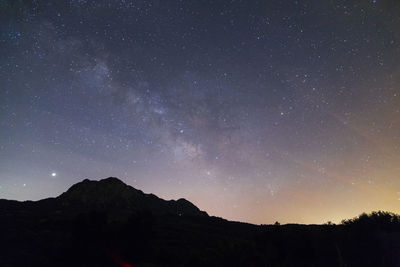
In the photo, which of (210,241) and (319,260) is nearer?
(319,260)

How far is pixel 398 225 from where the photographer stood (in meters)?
68.4

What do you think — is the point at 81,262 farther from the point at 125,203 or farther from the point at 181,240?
the point at 125,203

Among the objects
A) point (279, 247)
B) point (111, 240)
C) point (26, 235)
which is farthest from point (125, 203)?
point (279, 247)

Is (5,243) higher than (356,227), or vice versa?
(356,227)

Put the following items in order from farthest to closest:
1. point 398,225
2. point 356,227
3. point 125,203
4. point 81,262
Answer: point 125,203 < point 398,225 < point 356,227 < point 81,262

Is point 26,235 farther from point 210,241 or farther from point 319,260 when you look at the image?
point 319,260

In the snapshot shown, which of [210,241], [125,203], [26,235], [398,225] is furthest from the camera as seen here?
[125,203]

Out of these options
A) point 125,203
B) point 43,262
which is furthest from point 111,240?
point 125,203

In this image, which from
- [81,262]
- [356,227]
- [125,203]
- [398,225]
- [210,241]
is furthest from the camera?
[125,203]

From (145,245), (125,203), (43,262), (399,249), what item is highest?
(125,203)

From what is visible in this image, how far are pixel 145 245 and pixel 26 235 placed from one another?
50.5 m

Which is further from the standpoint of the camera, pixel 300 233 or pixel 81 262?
pixel 300 233

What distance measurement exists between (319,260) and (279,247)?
25.2ft

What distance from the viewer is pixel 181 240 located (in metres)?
82.1
